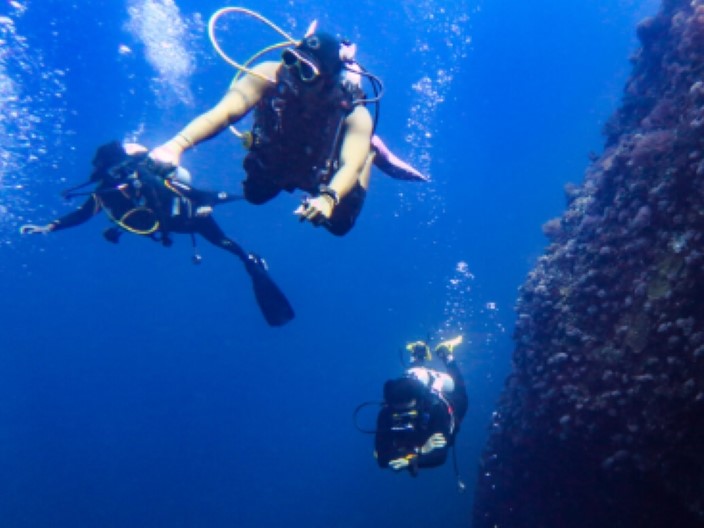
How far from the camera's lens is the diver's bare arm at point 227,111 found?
9.96ft

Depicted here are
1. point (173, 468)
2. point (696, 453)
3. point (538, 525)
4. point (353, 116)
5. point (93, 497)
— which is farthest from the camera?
point (173, 468)

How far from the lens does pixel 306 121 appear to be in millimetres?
3299

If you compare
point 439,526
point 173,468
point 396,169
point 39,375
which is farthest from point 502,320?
point 39,375

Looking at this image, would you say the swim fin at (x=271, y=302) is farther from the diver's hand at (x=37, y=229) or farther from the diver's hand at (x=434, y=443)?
the diver's hand at (x=37, y=229)

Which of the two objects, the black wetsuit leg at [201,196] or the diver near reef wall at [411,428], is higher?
the black wetsuit leg at [201,196]

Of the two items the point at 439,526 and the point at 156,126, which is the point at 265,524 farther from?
the point at 156,126

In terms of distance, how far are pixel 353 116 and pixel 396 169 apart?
127cm

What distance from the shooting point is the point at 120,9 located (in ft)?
95.3

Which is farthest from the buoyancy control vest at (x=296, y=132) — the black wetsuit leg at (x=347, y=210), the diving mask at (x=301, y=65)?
the black wetsuit leg at (x=347, y=210)

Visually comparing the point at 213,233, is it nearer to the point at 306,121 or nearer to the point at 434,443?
the point at 434,443

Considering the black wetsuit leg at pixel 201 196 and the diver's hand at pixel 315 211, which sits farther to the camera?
the black wetsuit leg at pixel 201 196

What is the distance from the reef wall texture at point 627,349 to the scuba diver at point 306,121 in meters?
3.92

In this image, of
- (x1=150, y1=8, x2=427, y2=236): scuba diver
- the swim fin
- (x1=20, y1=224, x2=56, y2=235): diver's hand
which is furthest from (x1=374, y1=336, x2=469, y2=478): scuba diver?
(x1=20, y1=224, x2=56, y2=235): diver's hand

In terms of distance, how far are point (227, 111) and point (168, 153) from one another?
56cm
